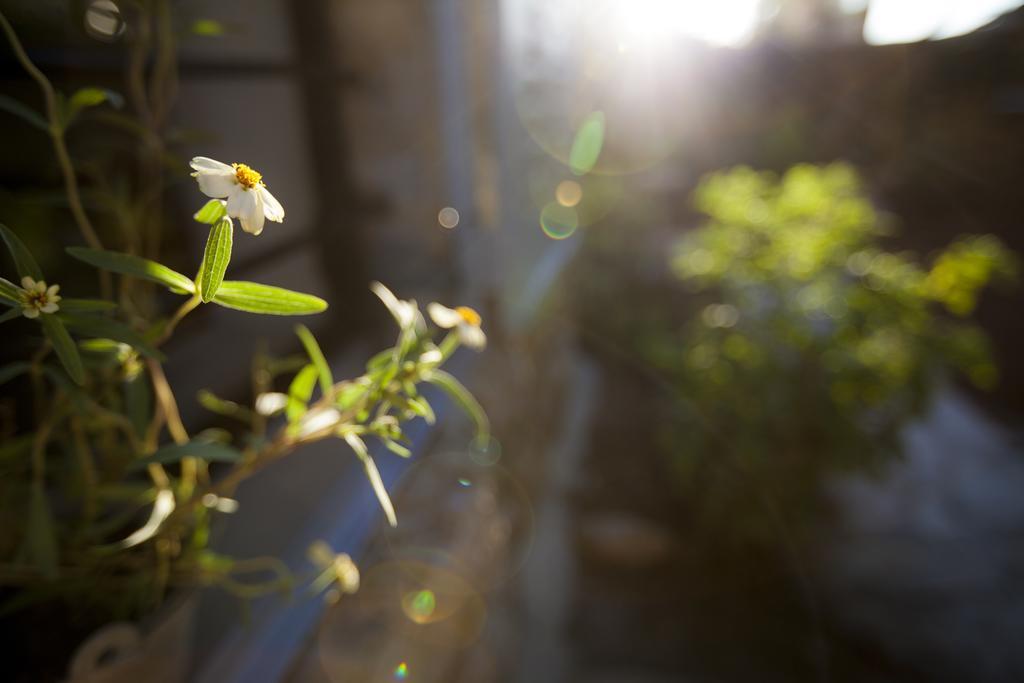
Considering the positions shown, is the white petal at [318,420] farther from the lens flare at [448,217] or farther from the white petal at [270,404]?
the lens flare at [448,217]

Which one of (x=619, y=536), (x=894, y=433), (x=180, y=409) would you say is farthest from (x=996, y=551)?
(x=180, y=409)

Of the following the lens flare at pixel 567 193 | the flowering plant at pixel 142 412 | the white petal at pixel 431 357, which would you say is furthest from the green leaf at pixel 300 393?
the lens flare at pixel 567 193

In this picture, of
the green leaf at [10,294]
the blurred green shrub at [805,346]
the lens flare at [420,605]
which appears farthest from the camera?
the blurred green shrub at [805,346]

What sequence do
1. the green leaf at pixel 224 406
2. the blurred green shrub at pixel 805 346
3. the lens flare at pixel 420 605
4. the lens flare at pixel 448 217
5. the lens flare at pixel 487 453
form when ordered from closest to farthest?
the green leaf at pixel 224 406 < the lens flare at pixel 420 605 < the lens flare at pixel 448 217 < the lens flare at pixel 487 453 < the blurred green shrub at pixel 805 346

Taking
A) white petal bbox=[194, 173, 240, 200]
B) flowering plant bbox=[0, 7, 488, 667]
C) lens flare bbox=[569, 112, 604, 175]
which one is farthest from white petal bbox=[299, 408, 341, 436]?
lens flare bbox=[569, 112, 604, 175]

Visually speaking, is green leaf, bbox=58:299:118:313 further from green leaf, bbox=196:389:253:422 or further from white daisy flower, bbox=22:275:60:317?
green leaf, bbox=196:389:253:422

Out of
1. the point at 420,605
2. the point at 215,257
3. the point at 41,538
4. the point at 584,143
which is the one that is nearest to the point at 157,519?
the point at 41,538
